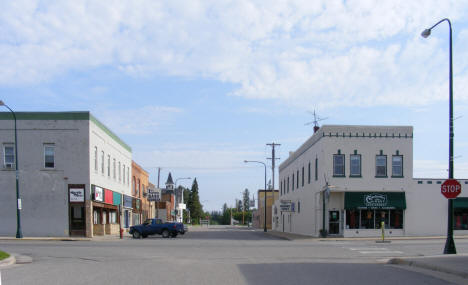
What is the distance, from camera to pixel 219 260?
19281 millimetres

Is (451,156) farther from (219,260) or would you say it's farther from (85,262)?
(85,262)

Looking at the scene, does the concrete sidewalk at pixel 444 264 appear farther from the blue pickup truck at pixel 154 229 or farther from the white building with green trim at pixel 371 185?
the blue pickup truck at pixel 154 229

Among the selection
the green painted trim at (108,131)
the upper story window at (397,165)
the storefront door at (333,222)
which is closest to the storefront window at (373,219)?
the storefront door at (333,222)

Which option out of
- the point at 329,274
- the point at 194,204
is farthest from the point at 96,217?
the point at 194,204

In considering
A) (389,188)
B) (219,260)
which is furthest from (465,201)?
(219,260)

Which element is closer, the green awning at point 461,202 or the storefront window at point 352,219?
the storefront window at point 352,219

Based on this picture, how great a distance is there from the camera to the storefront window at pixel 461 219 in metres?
41.1

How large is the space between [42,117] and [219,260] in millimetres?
24035

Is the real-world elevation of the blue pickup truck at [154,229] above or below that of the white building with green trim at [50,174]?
below

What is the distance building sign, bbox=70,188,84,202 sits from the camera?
124ft

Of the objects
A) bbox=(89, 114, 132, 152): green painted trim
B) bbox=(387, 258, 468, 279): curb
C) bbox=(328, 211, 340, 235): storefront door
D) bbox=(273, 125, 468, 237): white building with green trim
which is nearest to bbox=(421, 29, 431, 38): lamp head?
bbox=(387, 258, 468, 279): curb

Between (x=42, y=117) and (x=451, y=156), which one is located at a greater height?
(x=42, y=117)

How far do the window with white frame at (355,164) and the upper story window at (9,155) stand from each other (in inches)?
977

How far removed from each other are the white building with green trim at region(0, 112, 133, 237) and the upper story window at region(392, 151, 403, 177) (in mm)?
22440
